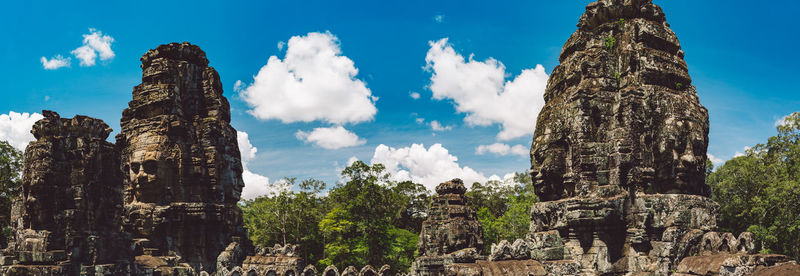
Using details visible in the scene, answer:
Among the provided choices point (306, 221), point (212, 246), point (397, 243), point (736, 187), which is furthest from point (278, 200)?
point (736, 187)

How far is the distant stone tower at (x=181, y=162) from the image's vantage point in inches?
607

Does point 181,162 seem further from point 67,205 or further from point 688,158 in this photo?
point 688,158

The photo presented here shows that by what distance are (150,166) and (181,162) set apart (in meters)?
0.89

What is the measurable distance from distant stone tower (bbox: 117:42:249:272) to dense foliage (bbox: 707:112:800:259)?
22345 millimetres

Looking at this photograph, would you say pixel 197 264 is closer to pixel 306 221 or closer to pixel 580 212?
pixel 580 212

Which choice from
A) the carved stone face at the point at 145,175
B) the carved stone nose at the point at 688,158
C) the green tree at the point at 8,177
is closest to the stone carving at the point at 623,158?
the carved stone nose at the point at 688,158

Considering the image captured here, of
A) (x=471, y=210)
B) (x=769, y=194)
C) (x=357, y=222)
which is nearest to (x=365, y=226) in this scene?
(x=357, y=222)

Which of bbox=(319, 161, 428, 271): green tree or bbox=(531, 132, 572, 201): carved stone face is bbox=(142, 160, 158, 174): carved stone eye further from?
bbox=(319, 161, 428, 271): green tree

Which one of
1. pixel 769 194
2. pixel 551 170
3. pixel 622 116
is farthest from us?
pixel 769 194

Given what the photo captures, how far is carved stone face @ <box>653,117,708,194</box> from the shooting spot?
A: 37.2ft

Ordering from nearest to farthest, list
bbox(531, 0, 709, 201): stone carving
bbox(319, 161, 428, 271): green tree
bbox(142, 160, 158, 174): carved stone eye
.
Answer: bbox(531, 0, 709, 201): stone carving, bbox(142, 160, 158, 174): carved stone eye, bbox(319, 161, 428, 271): green tree

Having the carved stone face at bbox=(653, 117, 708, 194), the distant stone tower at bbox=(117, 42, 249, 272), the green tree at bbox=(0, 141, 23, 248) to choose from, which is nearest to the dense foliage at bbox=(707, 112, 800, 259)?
the carved stone face at bbox=(653, 117, 708, 194)

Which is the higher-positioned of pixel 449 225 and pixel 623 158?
pixel 623 158

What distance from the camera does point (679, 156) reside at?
11.5 m
